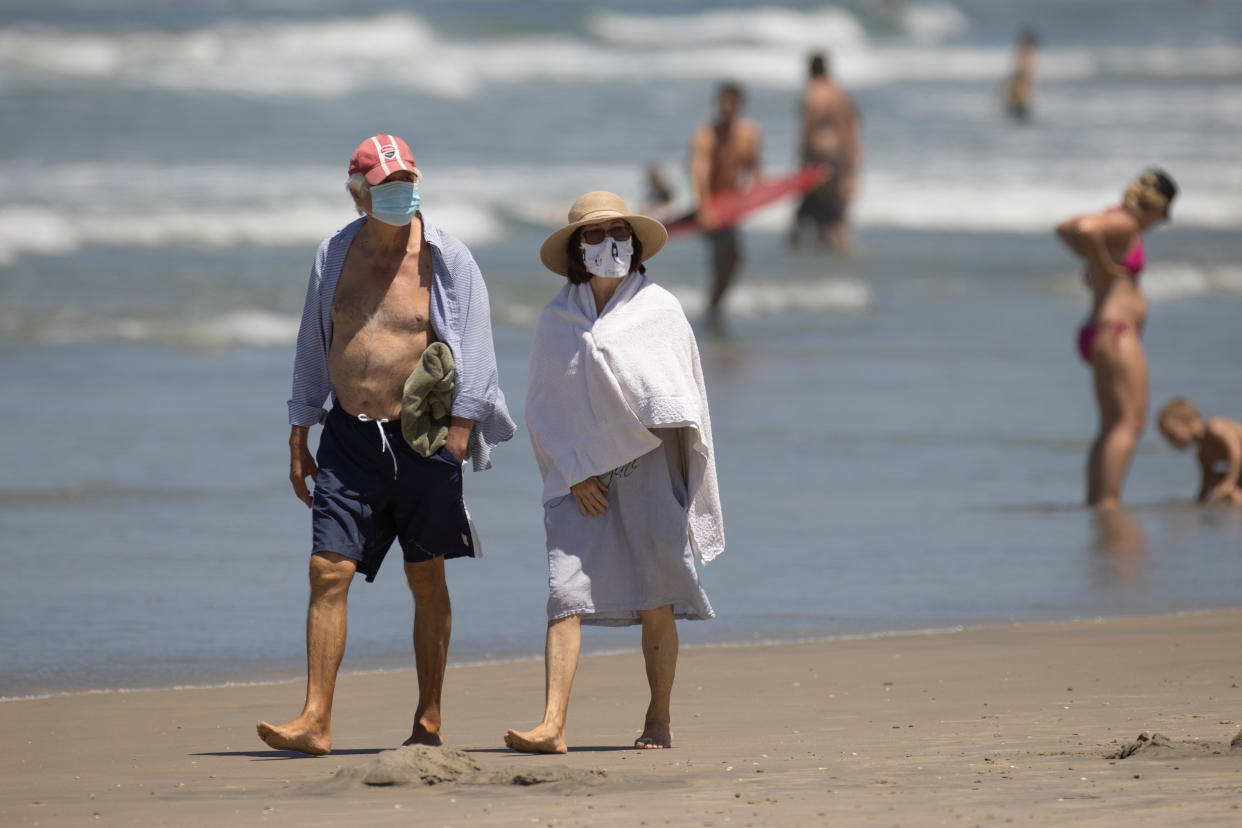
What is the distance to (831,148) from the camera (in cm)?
2017

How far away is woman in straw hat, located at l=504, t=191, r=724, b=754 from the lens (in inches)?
178

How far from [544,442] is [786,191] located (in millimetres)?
13258

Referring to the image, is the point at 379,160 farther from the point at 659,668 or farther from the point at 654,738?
the point at 654,738

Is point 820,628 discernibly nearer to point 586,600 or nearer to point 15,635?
point 586,600

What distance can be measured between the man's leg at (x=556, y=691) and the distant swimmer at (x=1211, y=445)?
4950 millimetres

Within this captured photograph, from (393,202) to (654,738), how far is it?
1518 millimetres

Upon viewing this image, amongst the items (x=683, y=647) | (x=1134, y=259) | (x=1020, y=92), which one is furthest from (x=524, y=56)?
(x=683, y=647)

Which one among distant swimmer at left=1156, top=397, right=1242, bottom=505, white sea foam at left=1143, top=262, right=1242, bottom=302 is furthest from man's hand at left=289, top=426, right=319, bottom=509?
white sea foam at left=1143, top=262, right=1242, bottom=302

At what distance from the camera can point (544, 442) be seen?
4590mm

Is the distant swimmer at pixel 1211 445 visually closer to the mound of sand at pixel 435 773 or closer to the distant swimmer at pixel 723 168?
the mound of sand at pixel 435 773

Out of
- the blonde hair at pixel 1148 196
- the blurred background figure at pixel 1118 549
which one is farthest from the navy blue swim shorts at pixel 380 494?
the blonde hair at pixel 1148 196

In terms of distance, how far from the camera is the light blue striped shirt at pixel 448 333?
464 cm

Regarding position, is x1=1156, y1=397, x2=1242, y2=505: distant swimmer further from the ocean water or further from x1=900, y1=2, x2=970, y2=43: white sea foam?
x1=900, y1=2, x2=970, y2=43: white sea foam

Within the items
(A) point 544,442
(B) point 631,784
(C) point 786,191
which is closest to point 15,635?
(A) point 544,442
